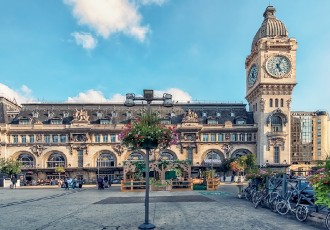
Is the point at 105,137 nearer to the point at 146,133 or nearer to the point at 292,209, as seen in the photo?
the point at 292,209

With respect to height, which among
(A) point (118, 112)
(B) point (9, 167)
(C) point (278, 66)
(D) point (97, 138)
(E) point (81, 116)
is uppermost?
(C) point (278, 66)

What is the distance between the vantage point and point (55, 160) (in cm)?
6047

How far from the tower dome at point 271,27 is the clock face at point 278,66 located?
6.05m

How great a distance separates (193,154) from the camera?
6106 cm

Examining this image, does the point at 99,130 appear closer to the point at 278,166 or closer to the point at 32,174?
the point at 32,174

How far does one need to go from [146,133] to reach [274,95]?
56.0 meters

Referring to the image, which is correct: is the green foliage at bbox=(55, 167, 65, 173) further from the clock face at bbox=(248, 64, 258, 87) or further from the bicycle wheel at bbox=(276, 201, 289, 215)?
the bicycle wheel at bbox=(276, 201, 289, 215)

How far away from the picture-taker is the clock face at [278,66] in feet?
202

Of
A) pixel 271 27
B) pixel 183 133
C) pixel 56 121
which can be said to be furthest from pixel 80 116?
pixel 271 27

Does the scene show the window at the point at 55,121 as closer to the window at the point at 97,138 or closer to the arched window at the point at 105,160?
the window at the point at 97,138

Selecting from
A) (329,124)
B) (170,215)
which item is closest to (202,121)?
(170,215)

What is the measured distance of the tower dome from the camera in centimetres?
6412

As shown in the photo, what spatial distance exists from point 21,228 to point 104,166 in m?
48.5

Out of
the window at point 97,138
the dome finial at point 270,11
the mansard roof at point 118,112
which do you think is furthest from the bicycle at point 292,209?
the dome finial at point 270,11
